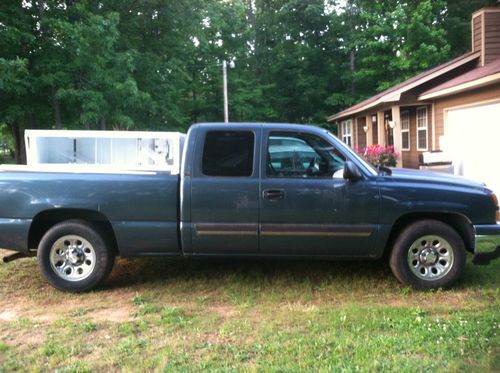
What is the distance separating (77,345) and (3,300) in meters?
1.71

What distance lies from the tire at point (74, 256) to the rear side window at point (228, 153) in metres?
1.39

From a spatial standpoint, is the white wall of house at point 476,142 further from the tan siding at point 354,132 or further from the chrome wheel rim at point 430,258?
the tan siding at point 354,132

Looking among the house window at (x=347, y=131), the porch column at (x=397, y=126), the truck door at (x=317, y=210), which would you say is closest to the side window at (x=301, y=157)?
the truck door at (x=317, y=210)

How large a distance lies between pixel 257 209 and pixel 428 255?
6.04ft

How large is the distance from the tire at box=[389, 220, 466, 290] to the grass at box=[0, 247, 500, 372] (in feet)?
0.51

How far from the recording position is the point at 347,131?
91.0ft

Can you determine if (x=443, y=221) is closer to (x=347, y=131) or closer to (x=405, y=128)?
(x=405, y=128)

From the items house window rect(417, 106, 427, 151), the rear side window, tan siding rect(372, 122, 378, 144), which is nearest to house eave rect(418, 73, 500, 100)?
house window rect(417, 106, 427, 151)

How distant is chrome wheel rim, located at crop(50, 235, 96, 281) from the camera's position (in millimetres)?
5254

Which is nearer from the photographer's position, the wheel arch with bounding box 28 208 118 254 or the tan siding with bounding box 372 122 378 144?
the wheel arch with bounding box 28 208 118 254

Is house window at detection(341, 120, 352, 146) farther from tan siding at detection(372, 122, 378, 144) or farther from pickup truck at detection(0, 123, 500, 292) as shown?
pickup truck at detection(0, 123, 500, 292)

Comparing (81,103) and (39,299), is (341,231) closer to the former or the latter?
(39,299)

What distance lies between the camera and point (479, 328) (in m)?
4.04

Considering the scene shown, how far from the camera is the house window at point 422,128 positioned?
50.8ft
